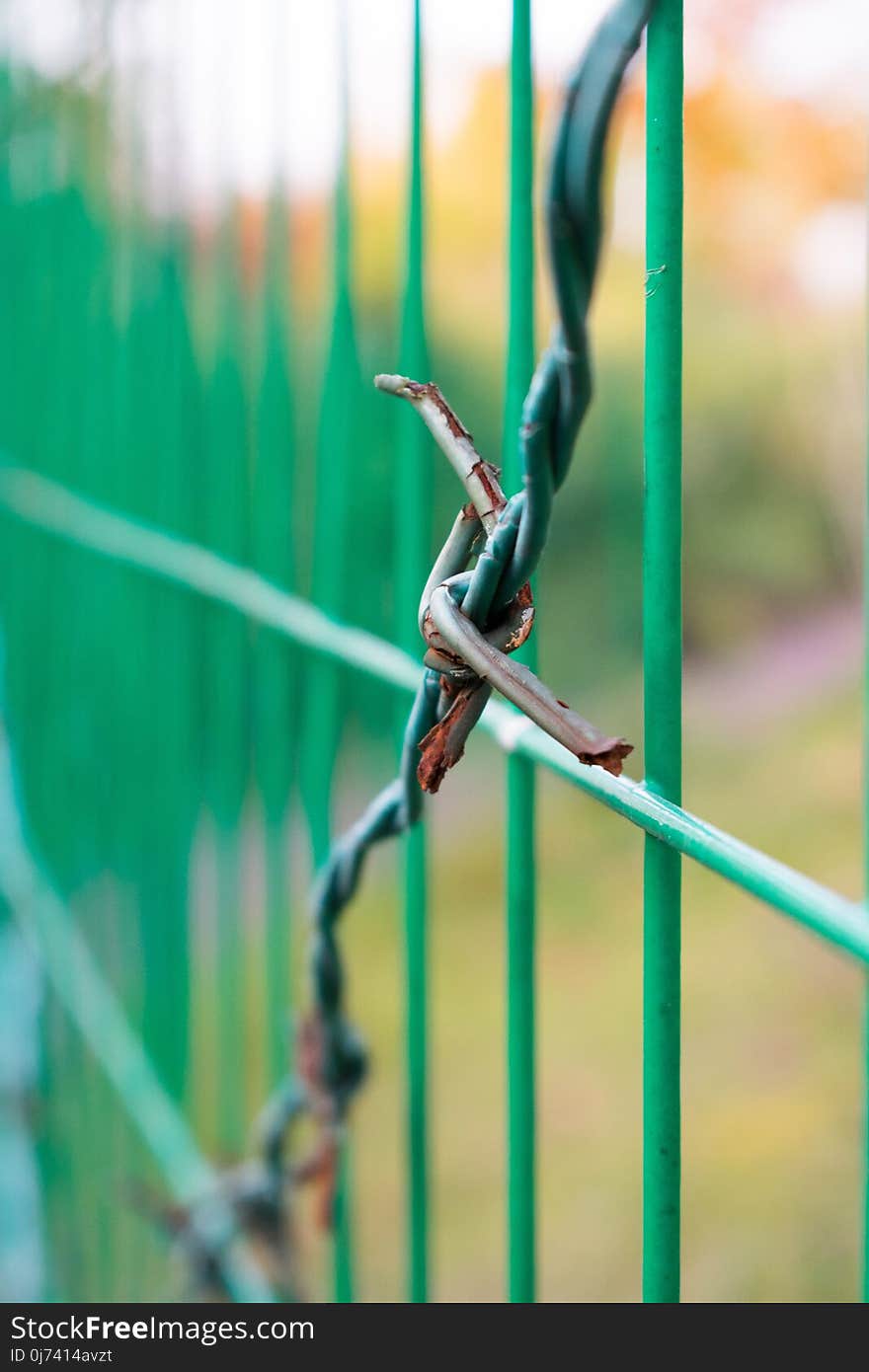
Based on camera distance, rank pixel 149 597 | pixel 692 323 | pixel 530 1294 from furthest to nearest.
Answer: pixel 692 323, pixel 149 597, pixel 530 1294

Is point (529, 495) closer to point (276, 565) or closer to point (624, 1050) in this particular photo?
point (276, 565)

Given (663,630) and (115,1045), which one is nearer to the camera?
(663,630)

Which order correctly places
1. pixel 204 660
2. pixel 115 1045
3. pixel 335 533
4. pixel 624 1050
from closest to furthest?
pixel 335 533 → pixel 204 660 → pixel 115 1045 → pixel 624 1050

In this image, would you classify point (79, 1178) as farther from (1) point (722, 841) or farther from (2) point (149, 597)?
(1) point (722, 841)

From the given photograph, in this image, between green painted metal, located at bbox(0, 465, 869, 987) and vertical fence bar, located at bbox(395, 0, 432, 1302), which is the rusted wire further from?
vertical fence bar, located at bbox(395, 0, 432, 1302)

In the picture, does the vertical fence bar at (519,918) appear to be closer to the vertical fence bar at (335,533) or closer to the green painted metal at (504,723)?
the green painted metal at (504,723)

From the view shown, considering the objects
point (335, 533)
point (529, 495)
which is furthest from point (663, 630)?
point (335, 533)

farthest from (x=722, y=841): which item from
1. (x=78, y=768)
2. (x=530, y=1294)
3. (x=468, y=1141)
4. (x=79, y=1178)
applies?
(x=468, y=1141)

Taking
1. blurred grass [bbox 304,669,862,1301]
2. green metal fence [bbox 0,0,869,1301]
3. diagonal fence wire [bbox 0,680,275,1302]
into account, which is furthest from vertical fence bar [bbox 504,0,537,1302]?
blurred grass [bbox 304,669,862,1301]
